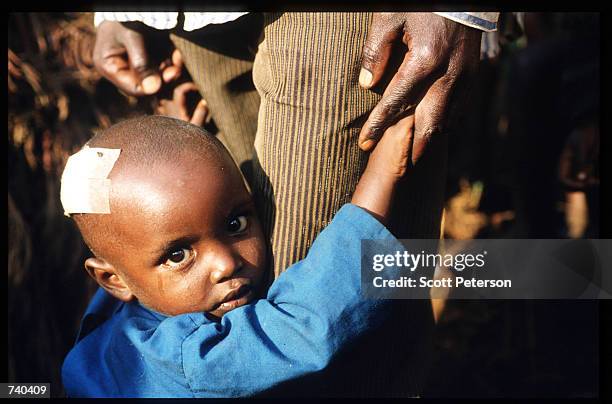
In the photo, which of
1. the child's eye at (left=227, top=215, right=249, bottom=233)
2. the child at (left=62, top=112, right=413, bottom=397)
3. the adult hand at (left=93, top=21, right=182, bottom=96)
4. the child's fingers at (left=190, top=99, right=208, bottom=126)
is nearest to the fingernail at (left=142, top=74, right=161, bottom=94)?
the adult hand at (left=93, top=21, right=182, bottom=96)

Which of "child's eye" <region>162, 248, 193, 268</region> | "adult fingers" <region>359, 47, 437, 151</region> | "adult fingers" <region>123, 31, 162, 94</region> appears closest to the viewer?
"adult fingers" <region>359, 47, 437, 151</region>

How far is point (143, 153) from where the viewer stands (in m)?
1.10

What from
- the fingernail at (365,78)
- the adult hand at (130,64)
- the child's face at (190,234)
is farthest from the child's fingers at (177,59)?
the fingernail at (365,78)

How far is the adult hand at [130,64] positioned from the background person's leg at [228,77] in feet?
0.39

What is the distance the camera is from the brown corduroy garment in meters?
1.05

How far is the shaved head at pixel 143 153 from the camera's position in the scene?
43.0 inches

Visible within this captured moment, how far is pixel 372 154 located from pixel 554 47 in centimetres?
162

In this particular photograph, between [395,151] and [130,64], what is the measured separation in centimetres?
73

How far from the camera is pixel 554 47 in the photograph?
243 cm

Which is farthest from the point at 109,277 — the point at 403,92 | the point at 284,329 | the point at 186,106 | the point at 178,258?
the point at 403,92

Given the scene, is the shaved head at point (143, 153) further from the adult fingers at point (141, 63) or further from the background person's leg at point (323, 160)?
the adult fingers at point (141, 63)

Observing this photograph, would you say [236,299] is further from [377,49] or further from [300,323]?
[377,49]

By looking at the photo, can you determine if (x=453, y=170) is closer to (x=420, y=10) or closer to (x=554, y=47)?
(x=554, y=47)

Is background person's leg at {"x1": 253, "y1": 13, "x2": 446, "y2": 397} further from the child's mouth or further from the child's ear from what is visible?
the child's ear
